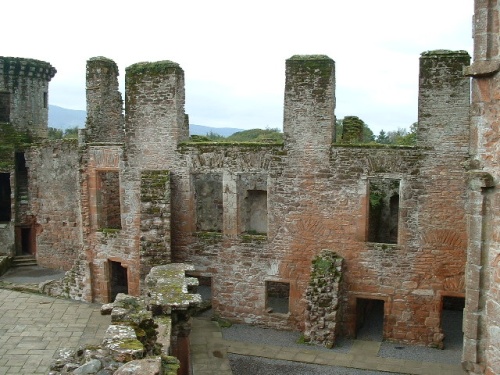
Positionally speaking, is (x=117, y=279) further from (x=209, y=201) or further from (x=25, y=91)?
(x=25, y=91)

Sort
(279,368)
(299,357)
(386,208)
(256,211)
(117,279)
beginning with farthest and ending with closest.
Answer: (256,211), (117,279), (386,208), (299,357), (279,368)

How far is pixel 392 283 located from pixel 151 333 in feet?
24.8

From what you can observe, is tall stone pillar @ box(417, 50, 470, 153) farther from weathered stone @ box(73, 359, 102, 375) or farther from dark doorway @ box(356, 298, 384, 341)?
weathered stone @ box(73, 359, 102, 375)

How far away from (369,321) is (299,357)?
3.43 meters

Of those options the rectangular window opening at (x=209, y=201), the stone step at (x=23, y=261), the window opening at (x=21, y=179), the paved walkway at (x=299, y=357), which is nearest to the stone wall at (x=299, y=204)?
the paved walkway at (x=299, y=357)

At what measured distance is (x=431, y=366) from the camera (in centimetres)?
1296

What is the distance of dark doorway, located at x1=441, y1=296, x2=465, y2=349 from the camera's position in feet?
46.8

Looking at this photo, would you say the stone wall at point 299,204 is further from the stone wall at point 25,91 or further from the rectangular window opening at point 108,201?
the stone wall at point 25,91

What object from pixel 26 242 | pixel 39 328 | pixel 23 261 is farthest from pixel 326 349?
pixel 26 242

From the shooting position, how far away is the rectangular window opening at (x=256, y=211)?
20.2 metres

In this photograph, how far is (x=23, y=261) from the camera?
78.7 feet

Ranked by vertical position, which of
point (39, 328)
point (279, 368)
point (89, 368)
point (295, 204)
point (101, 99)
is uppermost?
point (101, 99)

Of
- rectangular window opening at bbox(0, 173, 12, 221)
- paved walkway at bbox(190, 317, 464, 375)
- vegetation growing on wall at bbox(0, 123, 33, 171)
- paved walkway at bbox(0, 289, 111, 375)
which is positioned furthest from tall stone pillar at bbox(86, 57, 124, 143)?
rectangular window opening at bbox(0, 173, 12, 221)

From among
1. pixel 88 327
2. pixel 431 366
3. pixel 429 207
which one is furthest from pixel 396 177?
pixel 88 327
